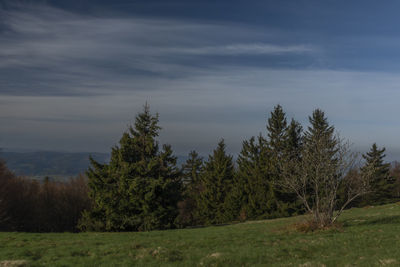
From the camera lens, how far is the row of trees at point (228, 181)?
19.9 m

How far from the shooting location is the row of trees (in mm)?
19875

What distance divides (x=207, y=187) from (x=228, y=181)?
4.88 metres

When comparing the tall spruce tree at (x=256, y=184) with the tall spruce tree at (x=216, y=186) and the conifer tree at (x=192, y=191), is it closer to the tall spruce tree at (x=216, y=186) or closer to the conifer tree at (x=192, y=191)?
the tall spruce tree at (x=216, y=186)

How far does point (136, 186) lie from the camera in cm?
3094

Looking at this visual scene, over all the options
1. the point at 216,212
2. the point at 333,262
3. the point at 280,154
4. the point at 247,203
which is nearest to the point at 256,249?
the point at 333,262

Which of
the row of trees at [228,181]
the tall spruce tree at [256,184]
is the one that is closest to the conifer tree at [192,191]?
the row of trees at [228,181]

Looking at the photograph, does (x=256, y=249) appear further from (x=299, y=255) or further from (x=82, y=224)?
(x=82, y=224)

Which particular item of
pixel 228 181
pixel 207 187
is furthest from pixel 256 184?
pixel 207 187

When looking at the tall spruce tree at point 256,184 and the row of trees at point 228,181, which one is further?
the tall spruce tree at point 256,184

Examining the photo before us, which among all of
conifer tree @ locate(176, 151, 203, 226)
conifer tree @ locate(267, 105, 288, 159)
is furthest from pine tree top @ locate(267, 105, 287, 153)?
conifer tree @ locate(176, 151, 203, 226)

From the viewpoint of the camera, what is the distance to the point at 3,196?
4438cm

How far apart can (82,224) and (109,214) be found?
3.67m

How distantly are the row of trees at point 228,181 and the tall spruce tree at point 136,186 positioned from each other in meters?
0.10

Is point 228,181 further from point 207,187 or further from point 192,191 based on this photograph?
point 192,191
